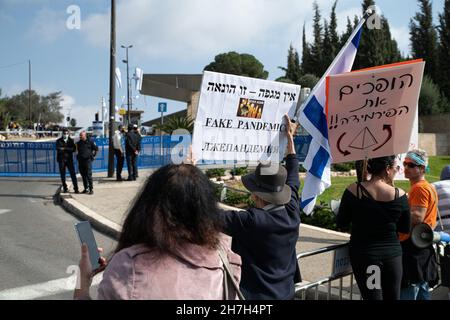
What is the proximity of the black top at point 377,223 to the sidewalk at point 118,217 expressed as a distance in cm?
188

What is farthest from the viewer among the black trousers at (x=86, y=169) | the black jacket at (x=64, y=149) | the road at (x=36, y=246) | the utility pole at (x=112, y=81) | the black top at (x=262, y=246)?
the utility pole at (x=112, y=81)

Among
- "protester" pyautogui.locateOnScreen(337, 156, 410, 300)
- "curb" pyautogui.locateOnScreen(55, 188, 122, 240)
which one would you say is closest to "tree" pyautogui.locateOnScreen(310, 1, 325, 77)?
"curb" pyautogui.locateOnScreen(55, 188, 122, 240)

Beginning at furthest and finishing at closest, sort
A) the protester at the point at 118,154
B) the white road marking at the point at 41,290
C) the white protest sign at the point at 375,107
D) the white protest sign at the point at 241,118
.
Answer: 1. the protester at the point at 118,154
2. the white road marking at the point at 41,290
3. the white protest sign at the point at 241,118
4. the white protest sign at the point at 375,107

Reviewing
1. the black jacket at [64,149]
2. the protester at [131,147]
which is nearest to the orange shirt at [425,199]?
the black jacket at [64,149]

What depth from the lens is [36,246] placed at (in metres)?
7.63

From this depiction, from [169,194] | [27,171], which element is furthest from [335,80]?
[27,171]

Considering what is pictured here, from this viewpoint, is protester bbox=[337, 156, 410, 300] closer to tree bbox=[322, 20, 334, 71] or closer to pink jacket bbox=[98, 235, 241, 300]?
pink jacket bbox=[98, 235, 241, 300]

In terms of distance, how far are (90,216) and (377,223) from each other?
23.6 ft

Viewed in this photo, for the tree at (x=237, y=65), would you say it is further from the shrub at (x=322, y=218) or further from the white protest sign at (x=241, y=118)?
the white protest sign at (x=241, y=118)

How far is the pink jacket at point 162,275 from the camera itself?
1.66m

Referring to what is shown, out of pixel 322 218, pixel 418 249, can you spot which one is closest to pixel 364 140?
pixel 418 249

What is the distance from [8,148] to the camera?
1789cm

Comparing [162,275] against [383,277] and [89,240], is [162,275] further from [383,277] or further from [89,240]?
[383,277]

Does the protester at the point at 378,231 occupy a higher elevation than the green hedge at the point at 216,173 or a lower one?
higher
